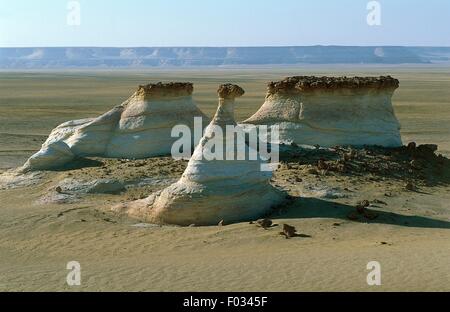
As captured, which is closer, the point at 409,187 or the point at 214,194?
the point at 214,194

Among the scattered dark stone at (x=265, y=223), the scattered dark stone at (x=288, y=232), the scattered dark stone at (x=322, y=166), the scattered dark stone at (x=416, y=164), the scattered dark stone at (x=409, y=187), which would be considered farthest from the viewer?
the scattered dark stone at (x=416, y=164)

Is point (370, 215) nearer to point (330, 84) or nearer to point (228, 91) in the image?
point (228, 91)

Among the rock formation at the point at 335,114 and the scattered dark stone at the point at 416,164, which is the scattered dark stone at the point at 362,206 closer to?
the scattered dark stone at the point at 416,164

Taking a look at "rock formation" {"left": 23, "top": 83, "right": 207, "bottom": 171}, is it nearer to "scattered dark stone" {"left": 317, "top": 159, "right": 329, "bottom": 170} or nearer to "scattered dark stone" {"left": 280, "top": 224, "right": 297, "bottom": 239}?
"scattered dark stone" {"left": 317, "top": 159, "right": 329, "bottom": 170}

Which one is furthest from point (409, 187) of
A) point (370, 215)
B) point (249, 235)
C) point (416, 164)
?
point (249, 235)

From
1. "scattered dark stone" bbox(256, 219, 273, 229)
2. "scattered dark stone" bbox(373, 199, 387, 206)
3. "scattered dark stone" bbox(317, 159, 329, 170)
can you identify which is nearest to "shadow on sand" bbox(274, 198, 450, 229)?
"scattered dark stone" bbox(373, 199, 387, 206)

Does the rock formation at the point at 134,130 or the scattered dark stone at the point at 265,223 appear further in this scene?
the rock formation at the point at 134,130

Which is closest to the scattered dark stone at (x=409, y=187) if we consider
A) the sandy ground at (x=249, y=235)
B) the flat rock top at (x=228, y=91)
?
the sandy ground at (x=249, y=235)
